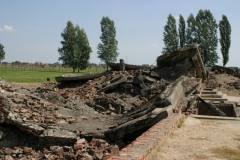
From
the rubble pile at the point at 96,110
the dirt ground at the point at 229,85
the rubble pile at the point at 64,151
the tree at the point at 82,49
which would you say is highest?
the tree at the point at 82,49

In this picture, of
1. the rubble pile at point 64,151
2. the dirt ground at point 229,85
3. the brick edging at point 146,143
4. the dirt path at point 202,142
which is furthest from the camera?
the dirt ground at point 229,85

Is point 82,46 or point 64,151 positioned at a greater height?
point 82,46

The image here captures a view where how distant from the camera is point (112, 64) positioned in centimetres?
1805

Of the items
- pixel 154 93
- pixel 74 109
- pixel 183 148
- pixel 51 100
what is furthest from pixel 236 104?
pixel 183 148

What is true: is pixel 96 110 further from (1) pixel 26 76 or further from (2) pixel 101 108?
(1) pixel 26 76

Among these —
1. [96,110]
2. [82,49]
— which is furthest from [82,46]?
[96,110]

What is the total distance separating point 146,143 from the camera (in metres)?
4.71

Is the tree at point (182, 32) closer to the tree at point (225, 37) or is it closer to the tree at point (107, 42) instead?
the tree at point (225, 37)

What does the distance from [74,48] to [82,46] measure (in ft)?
4.99

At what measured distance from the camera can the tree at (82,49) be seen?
5353cm

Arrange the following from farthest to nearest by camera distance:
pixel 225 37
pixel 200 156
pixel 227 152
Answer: pixel 225 37 < pixel 227 152 < pixel 200 156

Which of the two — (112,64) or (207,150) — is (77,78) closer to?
(112,64)

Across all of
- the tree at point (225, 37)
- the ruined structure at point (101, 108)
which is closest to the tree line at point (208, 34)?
the tree at point (225, 37)

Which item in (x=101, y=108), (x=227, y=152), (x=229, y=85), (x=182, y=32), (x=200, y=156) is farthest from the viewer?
(x=182, y=32)
